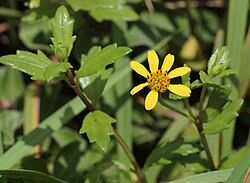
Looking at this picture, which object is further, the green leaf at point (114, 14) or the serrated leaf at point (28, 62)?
the green leaf at point (114, 14)

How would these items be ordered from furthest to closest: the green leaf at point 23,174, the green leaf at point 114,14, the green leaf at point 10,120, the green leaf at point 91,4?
the green leaf at point 10,120
the green leaf at point 114,14
the green leaf at point 91,4
the green leaf at point 23,174

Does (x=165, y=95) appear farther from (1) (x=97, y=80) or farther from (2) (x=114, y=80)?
(1) (x=97, y=80)

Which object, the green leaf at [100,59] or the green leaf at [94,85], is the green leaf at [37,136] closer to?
the green leaf at [94,85]

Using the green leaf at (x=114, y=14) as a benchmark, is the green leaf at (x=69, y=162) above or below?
below

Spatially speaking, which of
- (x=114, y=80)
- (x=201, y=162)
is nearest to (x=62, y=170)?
(x=114, y=80)

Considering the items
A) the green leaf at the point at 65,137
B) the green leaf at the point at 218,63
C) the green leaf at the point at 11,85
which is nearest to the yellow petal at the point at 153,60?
the green leaf at the point at 218,63

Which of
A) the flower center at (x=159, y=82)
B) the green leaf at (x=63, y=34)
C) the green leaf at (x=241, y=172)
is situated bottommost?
the green leaf at (x=241, y=172)

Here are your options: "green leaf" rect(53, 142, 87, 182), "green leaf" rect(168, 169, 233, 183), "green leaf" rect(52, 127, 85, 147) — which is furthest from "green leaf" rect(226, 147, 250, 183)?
"green leaf" rect(52, 127, 85, 147)
